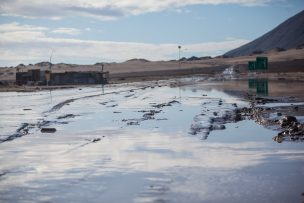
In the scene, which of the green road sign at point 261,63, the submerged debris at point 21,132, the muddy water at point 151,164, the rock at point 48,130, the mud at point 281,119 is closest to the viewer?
the muddy water at point 151,164

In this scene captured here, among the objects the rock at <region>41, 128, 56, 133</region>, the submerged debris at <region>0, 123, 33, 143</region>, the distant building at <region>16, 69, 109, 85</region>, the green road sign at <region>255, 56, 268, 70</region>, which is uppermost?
the green road sign at <region>255, 56, 268, 70</region>

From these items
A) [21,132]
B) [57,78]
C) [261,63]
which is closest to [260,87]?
[21,132]

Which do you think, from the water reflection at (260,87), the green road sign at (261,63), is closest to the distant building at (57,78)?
the water reflection at (260,87)

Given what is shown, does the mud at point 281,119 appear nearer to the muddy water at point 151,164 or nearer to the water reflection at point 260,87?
the muddy water at point 151,164

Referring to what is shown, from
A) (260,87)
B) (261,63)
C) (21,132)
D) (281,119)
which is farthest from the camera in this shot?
(261,63)

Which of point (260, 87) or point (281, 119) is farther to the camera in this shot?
point (260, 87)

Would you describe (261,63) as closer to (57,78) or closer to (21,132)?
(57,78)

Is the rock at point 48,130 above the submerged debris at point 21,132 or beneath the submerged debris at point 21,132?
above

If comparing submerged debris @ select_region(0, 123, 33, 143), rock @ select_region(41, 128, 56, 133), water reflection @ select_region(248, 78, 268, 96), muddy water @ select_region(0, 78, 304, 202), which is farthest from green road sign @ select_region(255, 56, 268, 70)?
rock @ select_region(41, 128, 56, 133)

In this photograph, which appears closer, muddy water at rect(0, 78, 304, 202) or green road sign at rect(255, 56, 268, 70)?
muddy water at rect(0, 78, 304, 202)

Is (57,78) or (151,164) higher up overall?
(57,78)

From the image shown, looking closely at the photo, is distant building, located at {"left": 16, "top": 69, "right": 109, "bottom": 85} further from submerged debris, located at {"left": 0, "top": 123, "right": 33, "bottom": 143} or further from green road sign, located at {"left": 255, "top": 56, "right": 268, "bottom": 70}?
submerged debris, located at {"left": 0, "top": 123, "right": 33, "bottom": 143}

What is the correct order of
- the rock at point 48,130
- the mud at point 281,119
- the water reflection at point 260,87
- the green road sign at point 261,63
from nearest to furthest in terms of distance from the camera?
the mud at point 281,119 → the rock at point 48,130 → the water reflection at point 260,87 → the green road sign at point 261,63

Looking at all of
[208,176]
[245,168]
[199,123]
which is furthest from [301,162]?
[199,123]
